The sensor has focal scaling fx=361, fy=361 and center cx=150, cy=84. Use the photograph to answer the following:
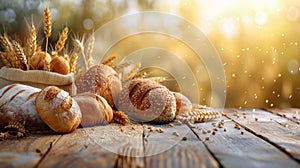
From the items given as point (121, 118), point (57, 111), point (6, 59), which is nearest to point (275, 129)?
point (121, 118)

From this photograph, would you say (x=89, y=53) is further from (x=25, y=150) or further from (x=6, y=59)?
(x=25, y=150)

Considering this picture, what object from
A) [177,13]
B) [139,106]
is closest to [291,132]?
[139,106]

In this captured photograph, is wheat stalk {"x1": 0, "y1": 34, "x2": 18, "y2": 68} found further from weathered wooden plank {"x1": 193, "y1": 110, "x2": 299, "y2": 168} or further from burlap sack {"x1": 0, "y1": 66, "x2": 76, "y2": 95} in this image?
weathered wooden plank {"x1": 193, "y1": 110, "x2": 299, "y2": 168}

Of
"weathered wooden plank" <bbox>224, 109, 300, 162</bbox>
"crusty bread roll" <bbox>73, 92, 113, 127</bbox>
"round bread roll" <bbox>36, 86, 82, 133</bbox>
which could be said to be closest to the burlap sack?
"crusty bread roll" <bbox>73, 92, 113, 127</bbox>

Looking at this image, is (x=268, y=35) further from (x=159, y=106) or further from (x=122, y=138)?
(x=122, y=138)

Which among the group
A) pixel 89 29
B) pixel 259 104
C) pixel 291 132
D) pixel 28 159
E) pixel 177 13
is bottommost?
pixel 28 159

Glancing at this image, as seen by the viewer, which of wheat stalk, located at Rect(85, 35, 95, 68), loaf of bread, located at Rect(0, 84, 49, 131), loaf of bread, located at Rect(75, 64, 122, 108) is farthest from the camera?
wheat stalk, located at Rect(85, 35, 95, 68)

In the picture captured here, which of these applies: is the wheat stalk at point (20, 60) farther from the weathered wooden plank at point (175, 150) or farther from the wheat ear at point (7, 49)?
the weathered wooden plank at point (175, 150)
